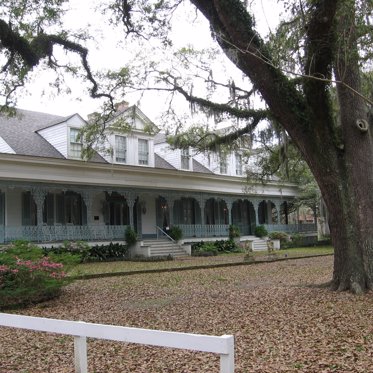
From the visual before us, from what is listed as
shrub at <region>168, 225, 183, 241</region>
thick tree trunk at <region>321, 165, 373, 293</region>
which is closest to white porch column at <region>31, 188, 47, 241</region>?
shrub at <region>168, 225, 183, 241</region>

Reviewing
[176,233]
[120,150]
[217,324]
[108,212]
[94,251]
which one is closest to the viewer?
[217,324]

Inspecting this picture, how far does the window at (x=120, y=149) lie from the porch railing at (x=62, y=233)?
12.1 feet

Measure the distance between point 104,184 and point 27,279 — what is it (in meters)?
13.7

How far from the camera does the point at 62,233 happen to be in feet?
75.6

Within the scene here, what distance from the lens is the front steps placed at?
25823 mm

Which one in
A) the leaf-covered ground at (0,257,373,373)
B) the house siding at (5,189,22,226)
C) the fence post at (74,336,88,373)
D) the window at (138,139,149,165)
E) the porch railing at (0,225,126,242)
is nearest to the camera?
the fence post at (74,336,88,373)

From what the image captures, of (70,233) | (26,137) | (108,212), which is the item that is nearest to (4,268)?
(70,233)

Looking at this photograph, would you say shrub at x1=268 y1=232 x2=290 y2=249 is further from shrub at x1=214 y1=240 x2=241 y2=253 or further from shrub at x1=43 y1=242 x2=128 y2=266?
shrub at x1=43 y1=242 x2=128 y2=266

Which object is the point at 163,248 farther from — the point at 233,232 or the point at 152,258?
the point at 233,232

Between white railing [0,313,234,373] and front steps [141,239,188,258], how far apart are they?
2013cm

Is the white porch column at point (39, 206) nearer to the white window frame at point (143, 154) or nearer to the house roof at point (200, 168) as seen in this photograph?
the white window frame at point (143, 154)

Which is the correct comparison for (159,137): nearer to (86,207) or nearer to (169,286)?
(86,207)

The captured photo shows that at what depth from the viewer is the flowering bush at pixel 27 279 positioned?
1079cm

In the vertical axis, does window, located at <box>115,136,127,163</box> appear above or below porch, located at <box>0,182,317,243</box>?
above
